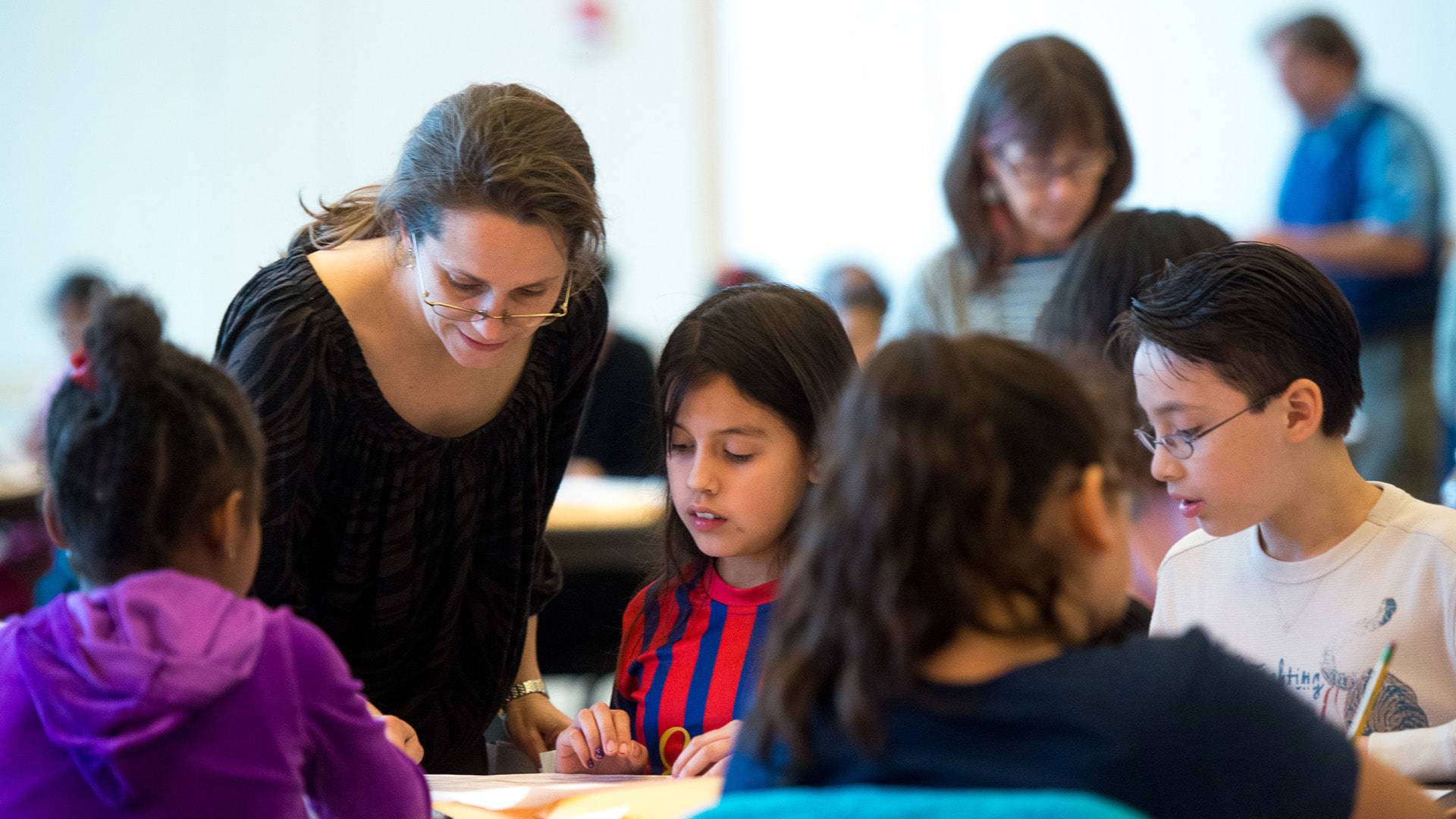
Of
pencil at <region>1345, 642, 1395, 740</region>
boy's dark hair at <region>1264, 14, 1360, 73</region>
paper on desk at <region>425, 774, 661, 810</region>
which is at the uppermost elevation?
boy's dark hair at <region>1264, 14, 1360, 73</region>

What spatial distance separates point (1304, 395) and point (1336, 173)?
2.86 meters

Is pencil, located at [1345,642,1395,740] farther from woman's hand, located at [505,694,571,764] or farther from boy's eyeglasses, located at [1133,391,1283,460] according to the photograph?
woman's hand, located at [505,694,571,764]

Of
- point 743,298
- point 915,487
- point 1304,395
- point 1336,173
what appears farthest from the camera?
point 1336,173

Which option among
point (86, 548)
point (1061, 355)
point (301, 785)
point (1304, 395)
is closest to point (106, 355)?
point (86, 548)

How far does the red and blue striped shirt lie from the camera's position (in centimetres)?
159

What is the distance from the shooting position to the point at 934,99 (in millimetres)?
5883

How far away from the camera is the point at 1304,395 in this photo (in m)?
1.42

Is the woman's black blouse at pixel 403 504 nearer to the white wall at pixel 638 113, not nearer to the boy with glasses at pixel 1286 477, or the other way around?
the boy with glasses at pixel 1286 477

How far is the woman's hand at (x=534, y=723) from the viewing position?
180 cm

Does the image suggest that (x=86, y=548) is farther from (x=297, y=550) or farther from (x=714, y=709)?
(x=714, y=709)

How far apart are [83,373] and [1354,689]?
3.75 ft

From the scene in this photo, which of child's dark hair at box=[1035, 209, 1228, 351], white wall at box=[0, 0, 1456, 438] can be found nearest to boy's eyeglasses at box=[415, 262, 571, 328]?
child's dark hair at box=[1035, 209, 1228, 351]

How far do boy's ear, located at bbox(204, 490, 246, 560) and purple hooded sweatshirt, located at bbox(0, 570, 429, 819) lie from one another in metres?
0.04

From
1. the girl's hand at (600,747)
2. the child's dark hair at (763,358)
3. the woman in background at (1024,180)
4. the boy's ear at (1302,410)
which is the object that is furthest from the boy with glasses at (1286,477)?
the woman in background at (1024,180)
